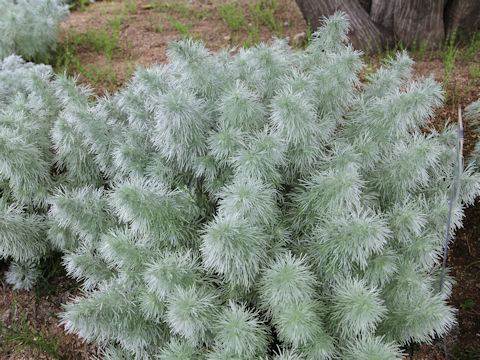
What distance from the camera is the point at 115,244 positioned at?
1.57m

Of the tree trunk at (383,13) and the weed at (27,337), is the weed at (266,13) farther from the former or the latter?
the weed at (27,337)

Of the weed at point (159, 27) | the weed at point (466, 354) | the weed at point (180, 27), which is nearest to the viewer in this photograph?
the weed at point (466, 354)

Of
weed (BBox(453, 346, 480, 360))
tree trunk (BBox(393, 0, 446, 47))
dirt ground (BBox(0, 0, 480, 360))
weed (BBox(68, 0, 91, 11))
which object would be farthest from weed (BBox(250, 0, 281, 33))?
weed (BBox(453, 346, 480, 360))

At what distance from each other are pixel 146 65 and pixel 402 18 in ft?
6.52

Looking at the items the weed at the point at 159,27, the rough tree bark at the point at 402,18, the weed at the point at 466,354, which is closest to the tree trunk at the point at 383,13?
the rough tree bark at the point at 402,18

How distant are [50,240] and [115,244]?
0.77 metres

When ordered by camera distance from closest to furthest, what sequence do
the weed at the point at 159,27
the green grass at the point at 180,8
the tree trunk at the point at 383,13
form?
the tree trunk at the point at 383,13, the weed at the point at 159,27, the green grass at the point at 180,8

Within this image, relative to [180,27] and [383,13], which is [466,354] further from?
[180,27]

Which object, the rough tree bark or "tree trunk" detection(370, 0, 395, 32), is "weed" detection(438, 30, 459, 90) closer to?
the rough tree bark

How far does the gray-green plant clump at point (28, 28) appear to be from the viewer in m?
3.24

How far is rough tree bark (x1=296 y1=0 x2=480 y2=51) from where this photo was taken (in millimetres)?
3092

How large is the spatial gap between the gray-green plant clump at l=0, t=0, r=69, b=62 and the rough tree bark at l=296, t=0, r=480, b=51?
6.57 feet

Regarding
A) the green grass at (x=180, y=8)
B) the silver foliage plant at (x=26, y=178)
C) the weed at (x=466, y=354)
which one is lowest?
the weed at (x=466, y=354)

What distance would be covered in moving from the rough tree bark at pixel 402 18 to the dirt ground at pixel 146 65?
0.17m
